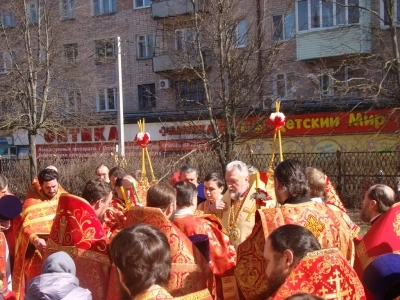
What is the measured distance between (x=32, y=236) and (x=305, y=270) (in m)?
3.31

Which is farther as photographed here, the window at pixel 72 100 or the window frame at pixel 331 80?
the window at pixel 72 100

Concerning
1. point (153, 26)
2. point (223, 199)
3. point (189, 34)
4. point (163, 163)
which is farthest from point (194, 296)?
point (153, 26)

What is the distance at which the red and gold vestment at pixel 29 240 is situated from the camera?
5328mm

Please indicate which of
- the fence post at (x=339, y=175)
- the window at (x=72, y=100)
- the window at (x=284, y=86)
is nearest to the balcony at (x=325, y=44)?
the window at (x=284, y=86)

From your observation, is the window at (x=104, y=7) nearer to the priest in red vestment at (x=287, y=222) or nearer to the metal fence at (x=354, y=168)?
the metal fence at (x=354, y=168)

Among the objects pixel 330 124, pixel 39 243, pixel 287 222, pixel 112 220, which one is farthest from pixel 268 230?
pixel 330 124

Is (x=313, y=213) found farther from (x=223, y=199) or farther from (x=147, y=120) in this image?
(x=147, y=120)

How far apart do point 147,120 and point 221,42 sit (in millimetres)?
12735

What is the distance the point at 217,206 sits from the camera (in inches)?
212

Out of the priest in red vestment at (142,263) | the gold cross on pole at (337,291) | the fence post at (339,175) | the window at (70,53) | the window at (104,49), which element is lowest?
the fence post at (339,175)

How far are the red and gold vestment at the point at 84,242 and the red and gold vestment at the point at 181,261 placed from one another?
0.56 meters

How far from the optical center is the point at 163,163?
16.1 meters

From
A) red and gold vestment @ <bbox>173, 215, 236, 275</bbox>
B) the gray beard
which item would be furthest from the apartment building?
red and gold vestment @ <bbox>173, 215, 236, 275</bbox>

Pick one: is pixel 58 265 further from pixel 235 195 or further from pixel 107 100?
pixel 107 100
